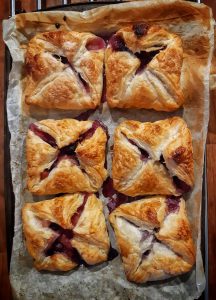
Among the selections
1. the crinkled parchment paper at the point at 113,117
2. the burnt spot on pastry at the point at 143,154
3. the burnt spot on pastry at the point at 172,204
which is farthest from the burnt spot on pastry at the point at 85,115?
the burnt spot on pastry at the point at 172,204

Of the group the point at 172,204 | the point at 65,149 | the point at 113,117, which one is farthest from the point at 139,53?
the point at 172,204

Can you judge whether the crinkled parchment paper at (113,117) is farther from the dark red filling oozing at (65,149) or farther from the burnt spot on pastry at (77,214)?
the burnt spot on pastry at (77,214)

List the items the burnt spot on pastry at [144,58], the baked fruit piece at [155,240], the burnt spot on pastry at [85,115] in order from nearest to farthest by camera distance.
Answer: the baked fruit piece at [155,240]
the burnt spot on pastry at [144,58]
the burnt spot on pastry at [85,115]

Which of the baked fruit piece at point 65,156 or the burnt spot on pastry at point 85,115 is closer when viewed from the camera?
the baked fruit piece at point 65,156

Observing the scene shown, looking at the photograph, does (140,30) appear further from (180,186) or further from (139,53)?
(180,186)

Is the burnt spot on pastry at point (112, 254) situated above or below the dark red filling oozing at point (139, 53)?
below

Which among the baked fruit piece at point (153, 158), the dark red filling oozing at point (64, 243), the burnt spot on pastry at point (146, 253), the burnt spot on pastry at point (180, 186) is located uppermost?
the baked fruit piece at point (153, 158)

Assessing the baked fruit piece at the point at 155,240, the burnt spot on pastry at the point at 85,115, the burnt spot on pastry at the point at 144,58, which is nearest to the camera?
the baked fruit piece at the point at 155,240
